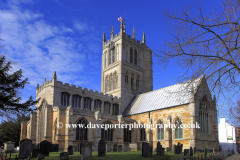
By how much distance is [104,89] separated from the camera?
43.6 meters

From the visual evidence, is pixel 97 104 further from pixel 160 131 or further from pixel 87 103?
pixel 160 131

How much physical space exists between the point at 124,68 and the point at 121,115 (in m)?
11.6

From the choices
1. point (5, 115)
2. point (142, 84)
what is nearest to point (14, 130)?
point (142, 84)

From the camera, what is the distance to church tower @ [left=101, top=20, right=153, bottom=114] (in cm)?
4025

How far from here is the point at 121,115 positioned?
3194cm

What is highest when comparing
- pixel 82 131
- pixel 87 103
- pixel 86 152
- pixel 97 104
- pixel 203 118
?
pixel 87 103

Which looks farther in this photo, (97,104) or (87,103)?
(97,104)

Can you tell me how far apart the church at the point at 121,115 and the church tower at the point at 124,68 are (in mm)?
178

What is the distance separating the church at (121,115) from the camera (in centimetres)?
2641

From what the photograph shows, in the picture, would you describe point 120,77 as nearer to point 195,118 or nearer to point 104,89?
point 104,89

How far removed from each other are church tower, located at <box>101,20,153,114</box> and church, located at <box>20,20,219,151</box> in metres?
0.18

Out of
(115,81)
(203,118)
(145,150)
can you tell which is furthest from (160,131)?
(115,81)

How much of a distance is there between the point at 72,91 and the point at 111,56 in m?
14.5

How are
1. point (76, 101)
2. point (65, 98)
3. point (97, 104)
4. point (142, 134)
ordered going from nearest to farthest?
point (65, 98), point (142, 134), point (76, 101), point (97, 104)
